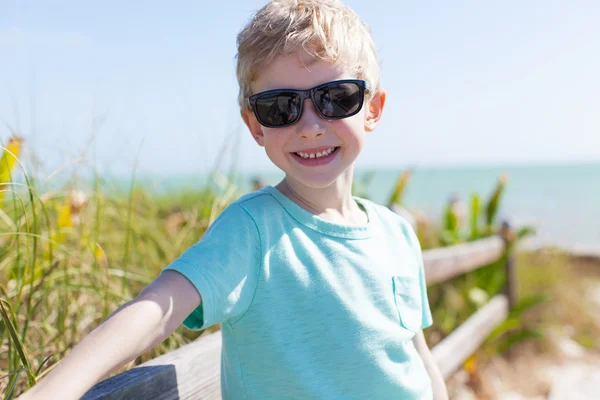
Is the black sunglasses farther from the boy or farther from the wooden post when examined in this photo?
the wooden post

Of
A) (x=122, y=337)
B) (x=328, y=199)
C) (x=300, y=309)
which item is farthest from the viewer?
(x=328, y=199)

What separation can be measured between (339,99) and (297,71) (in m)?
0.12

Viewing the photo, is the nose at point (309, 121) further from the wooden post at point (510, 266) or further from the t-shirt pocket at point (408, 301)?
the wooden post at point (510, 266)

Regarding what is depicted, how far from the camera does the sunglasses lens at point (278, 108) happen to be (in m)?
1.25

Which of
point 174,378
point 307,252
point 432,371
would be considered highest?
point 307,252

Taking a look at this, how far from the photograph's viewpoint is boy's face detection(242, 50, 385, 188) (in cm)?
126

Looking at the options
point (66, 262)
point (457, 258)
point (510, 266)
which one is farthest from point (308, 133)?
point (510, 266)

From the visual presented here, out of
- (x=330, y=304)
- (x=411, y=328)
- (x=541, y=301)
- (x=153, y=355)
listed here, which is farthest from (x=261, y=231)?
(x=541, y=301)

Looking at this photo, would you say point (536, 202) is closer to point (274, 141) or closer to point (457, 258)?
point (457, 258)

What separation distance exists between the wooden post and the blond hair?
4.19 m

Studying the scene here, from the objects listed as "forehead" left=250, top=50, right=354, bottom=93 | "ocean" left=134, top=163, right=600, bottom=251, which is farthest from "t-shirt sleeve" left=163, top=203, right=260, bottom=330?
"ocean" left=134, top=163, right=600, bottom=251

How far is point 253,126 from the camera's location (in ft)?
4.73

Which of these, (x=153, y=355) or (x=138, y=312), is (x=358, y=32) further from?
(x=153, y=355)

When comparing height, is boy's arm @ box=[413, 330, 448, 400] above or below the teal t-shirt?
below
